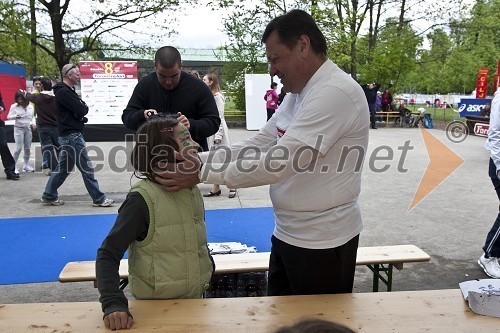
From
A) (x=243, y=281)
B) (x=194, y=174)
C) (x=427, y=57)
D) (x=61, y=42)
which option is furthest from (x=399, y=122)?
(x=194, y=174)

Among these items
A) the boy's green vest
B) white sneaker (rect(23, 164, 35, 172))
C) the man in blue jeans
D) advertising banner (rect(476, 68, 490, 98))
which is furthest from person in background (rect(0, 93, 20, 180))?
advertising banner (rect(476, 68, 490, 98))

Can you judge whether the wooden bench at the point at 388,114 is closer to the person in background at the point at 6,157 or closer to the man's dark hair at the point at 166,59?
the person in background at the point at 6,157

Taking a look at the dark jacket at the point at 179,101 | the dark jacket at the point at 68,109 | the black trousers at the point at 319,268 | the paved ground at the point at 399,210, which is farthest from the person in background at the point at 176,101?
the dark jacket at the point at 68,109

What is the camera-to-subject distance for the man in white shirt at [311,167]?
1.92 meters

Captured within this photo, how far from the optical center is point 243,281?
3.48m

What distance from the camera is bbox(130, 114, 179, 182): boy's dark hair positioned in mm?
1938

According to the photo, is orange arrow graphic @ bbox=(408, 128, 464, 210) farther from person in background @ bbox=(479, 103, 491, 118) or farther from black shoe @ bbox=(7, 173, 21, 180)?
black shoe @ bbox=(7, 173, 21, 180)

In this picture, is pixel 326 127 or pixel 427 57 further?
pixel 427 57

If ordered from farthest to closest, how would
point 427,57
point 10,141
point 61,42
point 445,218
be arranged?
point 427,57 < point 61,42 < point 10,141 < point 445,218

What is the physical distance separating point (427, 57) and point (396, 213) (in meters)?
26.8

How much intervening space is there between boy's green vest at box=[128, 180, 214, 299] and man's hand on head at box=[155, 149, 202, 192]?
0.14 feet

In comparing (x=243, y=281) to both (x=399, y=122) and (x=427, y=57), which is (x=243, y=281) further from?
(x=427, y=57)

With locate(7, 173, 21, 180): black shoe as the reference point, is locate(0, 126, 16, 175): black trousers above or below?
above

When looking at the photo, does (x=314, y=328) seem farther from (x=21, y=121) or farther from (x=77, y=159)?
(x=21, y=121)
